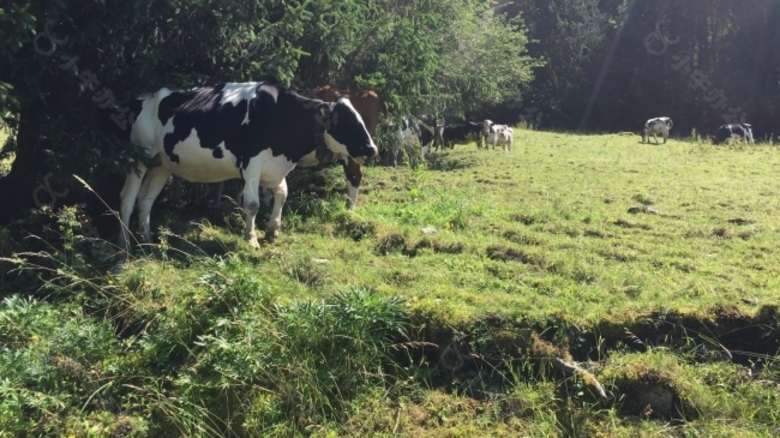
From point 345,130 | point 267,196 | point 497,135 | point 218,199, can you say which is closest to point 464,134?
point 497,135

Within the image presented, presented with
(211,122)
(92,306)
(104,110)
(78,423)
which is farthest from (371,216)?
(78,423)

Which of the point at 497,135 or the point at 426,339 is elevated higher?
the point at 497,135

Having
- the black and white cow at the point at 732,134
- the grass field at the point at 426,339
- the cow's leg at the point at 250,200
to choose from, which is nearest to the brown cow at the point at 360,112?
the cow's leg at the point at 250,200

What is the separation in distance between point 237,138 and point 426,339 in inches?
137

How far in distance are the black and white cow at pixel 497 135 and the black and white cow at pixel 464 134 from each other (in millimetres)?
248

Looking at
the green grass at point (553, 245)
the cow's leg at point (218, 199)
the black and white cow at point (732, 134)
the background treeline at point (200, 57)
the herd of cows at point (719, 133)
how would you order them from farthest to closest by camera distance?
the black and white cow at point (732, 134) < the herd of cows at point (719, 133) < the cow's leg at point (218, 199) < the background treeline at point (200, 57) < the green grass at point (553, 245)

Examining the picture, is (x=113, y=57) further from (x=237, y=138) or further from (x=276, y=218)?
(x=276, y=218)

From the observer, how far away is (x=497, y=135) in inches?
822

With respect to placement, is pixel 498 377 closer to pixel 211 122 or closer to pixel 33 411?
pixel 33 411

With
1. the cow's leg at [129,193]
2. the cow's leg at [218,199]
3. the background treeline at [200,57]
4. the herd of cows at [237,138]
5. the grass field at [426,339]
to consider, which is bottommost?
the grass field at [426,339]

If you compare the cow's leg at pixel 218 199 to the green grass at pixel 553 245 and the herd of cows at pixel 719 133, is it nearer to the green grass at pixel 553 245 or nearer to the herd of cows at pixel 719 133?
the green grass at pixel 553 245

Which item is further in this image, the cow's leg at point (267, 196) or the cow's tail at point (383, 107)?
the cow's tail at point (383, 107)

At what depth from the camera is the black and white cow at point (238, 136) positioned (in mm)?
7684

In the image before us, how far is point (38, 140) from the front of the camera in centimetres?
763
